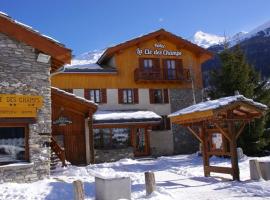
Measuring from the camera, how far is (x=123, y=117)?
2716cm

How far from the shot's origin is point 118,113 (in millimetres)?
28219

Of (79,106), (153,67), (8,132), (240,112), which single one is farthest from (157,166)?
(153,67)

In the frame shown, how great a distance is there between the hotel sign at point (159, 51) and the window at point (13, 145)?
18.3 m

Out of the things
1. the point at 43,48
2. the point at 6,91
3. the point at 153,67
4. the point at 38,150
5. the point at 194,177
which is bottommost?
the point at 194,177

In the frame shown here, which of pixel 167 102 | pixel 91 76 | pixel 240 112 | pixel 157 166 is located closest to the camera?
pixel 240 112

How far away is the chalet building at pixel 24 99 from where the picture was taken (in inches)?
529

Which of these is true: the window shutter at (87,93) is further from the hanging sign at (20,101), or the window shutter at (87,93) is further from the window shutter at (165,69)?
the hanging sign at (20,101)

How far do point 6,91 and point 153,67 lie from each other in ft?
61.2

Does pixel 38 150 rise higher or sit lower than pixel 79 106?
lower

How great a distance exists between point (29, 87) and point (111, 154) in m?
12.7

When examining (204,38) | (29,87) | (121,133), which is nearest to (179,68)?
(121,133)

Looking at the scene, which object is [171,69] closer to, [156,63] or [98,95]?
[156,63]

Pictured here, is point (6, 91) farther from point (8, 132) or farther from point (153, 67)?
point (153, 67)

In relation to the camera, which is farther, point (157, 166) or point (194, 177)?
point (157, 166)
